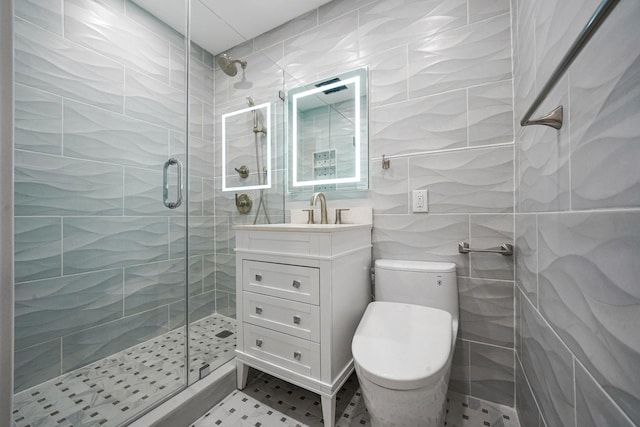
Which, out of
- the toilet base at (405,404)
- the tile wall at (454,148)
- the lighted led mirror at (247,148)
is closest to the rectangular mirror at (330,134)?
the tile wall at (454,148)

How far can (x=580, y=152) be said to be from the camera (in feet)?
1.71

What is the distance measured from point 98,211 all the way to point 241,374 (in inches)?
45.1

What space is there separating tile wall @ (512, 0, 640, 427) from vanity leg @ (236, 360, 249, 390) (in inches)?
49.7

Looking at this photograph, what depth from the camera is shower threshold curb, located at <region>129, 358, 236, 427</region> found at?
106 cm

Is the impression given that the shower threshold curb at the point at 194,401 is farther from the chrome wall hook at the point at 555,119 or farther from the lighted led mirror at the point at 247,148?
the chrome wall hook at the point at 555,119

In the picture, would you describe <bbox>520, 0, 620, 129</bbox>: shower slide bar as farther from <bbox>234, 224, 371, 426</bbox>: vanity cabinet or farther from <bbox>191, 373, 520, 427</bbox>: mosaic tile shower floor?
<bbox>191, 373, 520, 427</bbox>: mosaic tile shower floor

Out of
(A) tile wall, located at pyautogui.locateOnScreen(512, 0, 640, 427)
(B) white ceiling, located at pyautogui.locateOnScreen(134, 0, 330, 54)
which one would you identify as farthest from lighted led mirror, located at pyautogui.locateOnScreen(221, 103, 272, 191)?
(A) tile wall, located at pyautogui.locateOnScreen(512, 0, 640, 427)

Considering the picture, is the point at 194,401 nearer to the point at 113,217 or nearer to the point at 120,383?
the point at 120,383

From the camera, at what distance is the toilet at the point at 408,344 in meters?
0.79

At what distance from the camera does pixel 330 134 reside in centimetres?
173

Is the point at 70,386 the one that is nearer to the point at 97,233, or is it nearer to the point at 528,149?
the point at 97,233

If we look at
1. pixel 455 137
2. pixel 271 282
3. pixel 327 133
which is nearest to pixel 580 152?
pixel 455 137

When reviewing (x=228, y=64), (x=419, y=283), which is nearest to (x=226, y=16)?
(x=228, y=64)

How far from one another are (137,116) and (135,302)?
107cm
